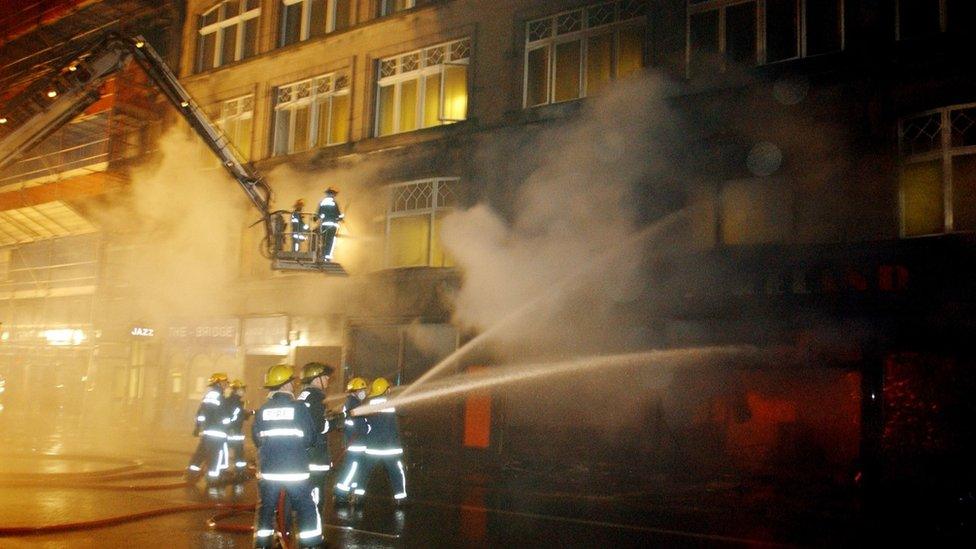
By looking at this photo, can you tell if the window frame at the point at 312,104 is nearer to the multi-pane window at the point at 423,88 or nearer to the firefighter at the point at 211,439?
the multi-pane window at the point at 423,88

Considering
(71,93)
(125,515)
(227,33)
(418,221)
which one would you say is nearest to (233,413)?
(125,515)

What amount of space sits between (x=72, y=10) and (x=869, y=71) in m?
21.5

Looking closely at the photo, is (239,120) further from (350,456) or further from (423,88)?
(350,456)

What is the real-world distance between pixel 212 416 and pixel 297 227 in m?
6.06

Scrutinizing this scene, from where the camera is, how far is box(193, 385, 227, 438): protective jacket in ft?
38.2

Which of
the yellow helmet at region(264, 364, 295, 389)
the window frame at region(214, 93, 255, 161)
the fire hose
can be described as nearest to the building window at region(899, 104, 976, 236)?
the fire hose

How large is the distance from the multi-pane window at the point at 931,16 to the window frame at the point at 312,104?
38.7 ft

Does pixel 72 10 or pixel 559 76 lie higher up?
pixel 72 10

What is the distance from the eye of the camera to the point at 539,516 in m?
9.70

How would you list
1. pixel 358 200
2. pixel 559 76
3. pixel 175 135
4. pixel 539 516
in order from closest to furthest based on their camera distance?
pixel 539 516, pixel 559 76, pixel 358 200, pixel 175 135

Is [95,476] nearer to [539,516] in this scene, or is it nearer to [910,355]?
[539,516]

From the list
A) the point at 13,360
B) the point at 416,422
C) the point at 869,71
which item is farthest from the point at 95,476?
the point at 13,360

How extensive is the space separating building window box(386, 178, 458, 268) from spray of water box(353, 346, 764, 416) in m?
2.54

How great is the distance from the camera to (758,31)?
13773 mm
